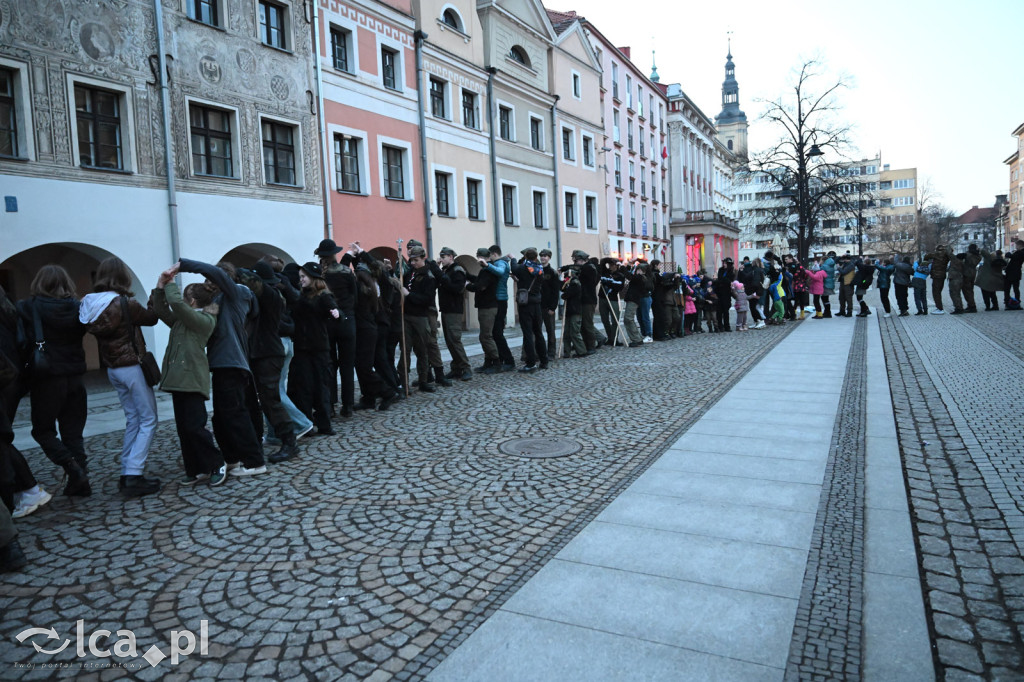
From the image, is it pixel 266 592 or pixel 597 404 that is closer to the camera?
pixel 266 592

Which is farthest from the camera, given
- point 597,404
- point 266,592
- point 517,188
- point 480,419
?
point 517,188

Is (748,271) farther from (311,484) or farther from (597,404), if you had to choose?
(311,484)

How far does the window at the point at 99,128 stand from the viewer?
42.4 feet

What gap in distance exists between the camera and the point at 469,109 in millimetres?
24438

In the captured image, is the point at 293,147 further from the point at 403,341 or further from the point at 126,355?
the point at 126,355

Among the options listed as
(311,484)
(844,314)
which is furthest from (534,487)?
(844,314)

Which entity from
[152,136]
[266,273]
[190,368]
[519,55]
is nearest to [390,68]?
[152,136]

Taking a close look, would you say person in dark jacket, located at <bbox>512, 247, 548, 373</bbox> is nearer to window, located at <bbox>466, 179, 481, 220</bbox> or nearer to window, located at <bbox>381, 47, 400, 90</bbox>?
window, located at <bbox>381, 47, 400, 90</bbox>

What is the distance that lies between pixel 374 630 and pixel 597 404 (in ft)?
19.3

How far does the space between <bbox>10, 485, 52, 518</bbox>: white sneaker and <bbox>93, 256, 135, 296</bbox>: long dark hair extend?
1.62m

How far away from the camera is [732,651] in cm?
311

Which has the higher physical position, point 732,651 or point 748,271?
point 748,271

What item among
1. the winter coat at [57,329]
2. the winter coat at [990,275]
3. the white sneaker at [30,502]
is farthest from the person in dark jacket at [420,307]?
the winter coat at [990,275]

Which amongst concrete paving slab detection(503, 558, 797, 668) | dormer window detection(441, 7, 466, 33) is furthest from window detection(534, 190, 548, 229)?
concrete paving slab detection(503, 558, 797, 668)
